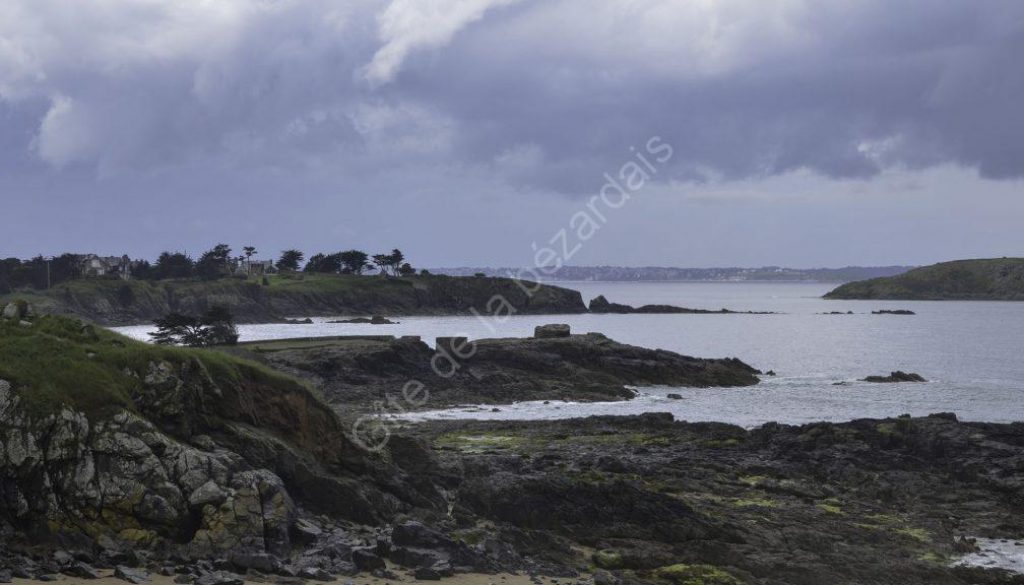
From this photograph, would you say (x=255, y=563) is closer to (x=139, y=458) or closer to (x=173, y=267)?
(x=139, y=458)

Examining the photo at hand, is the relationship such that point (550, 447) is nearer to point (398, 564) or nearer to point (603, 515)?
point (603, 515)

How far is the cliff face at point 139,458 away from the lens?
18453mm

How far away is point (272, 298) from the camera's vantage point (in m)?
167

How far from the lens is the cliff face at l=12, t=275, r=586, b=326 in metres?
141

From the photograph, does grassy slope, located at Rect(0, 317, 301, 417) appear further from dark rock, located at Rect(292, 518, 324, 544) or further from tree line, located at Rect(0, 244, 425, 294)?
tree line, located at Rect(0, 244, 425, 294)

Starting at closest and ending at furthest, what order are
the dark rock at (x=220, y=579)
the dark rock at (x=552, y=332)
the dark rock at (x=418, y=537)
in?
the dark rock at (x=220, y=579), the dark rock at (x=418, y=537), the dark rock at (x=552, y=332)

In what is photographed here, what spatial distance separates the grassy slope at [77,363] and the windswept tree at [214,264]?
157m

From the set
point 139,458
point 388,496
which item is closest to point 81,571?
point 139,458

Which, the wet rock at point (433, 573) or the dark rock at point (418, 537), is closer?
the wet rock at point (433, 573)

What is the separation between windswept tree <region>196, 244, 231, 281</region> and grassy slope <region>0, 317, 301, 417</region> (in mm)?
157417

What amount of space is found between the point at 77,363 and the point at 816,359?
3617 inches

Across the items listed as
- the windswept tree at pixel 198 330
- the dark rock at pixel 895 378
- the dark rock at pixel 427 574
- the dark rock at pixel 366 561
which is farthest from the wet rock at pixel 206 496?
the dark rock at pixel 895 378

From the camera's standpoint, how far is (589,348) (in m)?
72.6

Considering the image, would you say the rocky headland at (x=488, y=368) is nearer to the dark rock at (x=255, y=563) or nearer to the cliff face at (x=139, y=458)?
the cliff face at (x=139, y=458)
